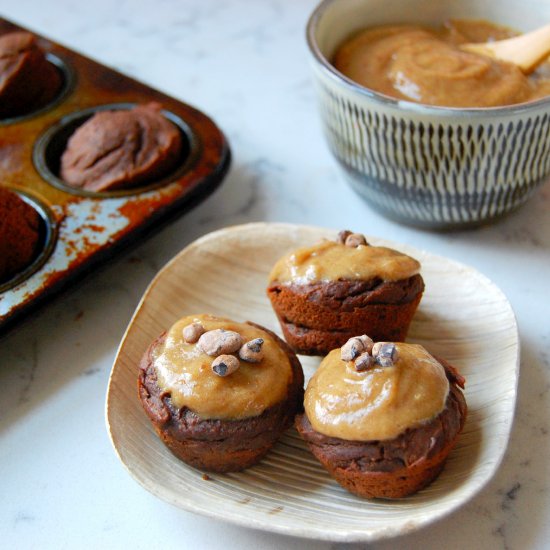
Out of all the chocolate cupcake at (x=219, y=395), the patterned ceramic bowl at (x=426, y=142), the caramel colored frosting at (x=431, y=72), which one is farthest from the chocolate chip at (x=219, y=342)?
the caramel colored frosting at (x=431, y=72)

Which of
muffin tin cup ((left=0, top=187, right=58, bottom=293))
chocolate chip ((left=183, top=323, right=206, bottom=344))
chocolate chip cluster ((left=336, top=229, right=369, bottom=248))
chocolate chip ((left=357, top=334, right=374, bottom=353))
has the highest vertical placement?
chocolate chip cluster ((left=336, top=229, right=369, bottom=248))

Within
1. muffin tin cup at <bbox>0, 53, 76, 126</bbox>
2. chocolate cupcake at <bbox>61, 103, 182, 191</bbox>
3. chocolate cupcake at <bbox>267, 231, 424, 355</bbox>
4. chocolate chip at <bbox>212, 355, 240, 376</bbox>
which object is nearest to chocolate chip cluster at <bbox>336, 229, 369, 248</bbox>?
chocolate cupcake at <bbox>267, 231, 424, 355</bbox>

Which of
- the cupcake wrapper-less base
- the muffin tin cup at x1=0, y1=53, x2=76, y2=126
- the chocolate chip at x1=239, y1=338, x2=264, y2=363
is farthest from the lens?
the muffin tin cup at x1=0, y1=53, x2=76, y2=126

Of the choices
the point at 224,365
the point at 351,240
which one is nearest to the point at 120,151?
the point at 351,240

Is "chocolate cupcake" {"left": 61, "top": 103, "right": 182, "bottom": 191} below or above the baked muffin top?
below

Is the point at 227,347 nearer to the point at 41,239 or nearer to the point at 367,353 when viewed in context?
the point at 367,353

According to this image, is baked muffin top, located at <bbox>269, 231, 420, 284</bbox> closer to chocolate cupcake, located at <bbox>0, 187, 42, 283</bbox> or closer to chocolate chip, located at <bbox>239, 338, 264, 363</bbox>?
chocolate chip, located at <bbox>239, 338, 264, 363</bbox>
